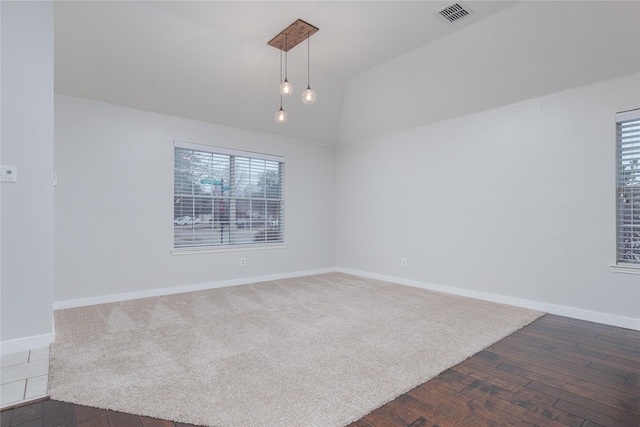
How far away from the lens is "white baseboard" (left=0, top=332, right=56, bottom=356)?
8.31 ft

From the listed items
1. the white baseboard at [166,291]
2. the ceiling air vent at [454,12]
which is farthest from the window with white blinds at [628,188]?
the white baseboard at [166,291]

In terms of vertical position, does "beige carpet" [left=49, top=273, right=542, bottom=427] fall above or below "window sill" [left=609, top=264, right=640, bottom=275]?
below

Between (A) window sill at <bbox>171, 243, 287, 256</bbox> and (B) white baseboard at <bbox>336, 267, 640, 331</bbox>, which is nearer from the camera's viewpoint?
(B) white baseboard at <bbox>336, 267, 640, 331</bbox>

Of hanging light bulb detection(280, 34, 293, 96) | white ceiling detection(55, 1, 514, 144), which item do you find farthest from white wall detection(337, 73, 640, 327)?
hanging light bulb detection(280, 34, 293, 96)

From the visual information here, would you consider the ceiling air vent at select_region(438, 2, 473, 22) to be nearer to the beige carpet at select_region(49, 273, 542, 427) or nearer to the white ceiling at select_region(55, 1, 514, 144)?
the white ceiling at select_region(55, 1, 514, 144)

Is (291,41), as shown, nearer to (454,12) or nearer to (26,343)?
(454,12)

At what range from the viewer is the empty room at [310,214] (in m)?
2.08

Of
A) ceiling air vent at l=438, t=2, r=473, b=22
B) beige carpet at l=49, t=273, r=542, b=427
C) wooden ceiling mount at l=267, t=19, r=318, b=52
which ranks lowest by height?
beige carpet at l=49, t=273, r=542, b=427

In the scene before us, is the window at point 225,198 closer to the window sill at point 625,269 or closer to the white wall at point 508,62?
the white wall at point 508,62

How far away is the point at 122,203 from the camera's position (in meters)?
4.13

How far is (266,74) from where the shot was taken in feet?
14.0

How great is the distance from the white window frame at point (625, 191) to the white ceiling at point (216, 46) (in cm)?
174

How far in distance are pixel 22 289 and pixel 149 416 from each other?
1811 millimetres

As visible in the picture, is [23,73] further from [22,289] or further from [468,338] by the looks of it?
[468,338]
